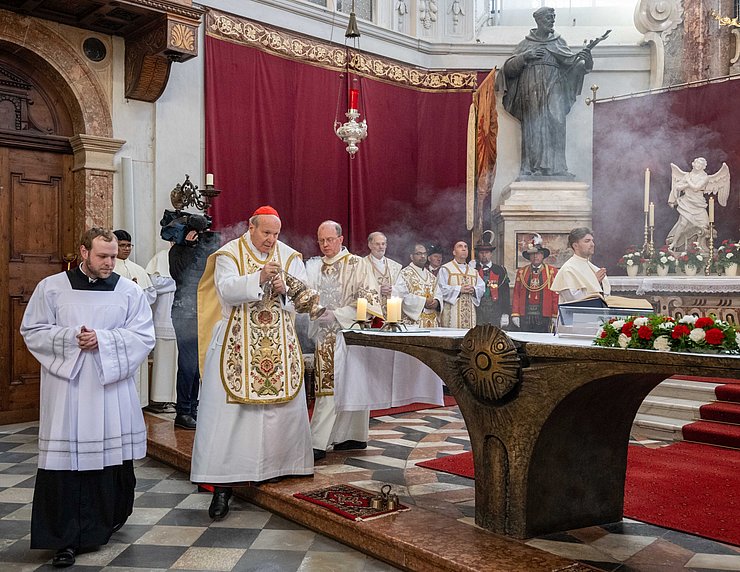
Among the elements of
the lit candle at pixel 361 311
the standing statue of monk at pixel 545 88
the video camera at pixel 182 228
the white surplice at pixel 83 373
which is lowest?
the white surplice at pixel 83 373

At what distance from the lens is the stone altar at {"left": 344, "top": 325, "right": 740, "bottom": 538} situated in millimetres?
3291

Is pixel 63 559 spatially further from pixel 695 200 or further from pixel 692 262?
pixel 695 200

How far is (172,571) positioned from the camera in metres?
3.46

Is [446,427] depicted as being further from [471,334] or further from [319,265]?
[471,334]

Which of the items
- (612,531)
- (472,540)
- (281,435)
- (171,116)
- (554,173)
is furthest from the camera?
(554,173)

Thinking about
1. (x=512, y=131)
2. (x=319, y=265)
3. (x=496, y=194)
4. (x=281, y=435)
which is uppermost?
(x=512, y=131)

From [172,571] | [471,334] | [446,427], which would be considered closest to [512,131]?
[446,427]

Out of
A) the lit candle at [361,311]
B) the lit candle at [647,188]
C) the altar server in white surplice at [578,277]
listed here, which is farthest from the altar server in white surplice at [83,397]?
the lit candle at [647,188]

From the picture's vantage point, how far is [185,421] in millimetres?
6207

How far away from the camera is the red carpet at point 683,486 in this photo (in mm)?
3801

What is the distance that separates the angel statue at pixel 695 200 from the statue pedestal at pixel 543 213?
1.15 m

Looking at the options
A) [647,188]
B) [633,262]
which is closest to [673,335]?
[647,188]

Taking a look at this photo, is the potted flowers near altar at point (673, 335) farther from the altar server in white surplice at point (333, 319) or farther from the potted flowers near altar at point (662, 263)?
the potted flowers near altar at point (662, 263)

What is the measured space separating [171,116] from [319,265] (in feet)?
11.7
